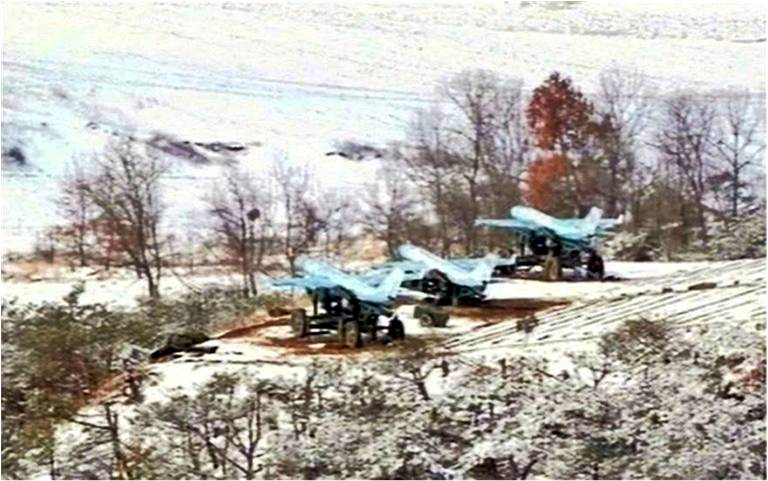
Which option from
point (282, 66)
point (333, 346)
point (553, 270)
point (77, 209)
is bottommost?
point (333, 346)

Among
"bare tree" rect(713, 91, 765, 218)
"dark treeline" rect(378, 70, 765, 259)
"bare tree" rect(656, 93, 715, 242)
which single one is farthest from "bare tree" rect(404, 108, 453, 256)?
"bare tree" rect(713, 91, 765, 218)

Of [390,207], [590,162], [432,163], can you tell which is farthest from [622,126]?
[390,207]

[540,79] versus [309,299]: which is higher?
[540,79]

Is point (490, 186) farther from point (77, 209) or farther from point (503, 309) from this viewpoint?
point (77, 209)

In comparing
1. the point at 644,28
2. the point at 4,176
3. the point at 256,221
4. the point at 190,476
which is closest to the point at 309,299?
the point at 256,221

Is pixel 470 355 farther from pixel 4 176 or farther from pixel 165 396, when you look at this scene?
pixel 4 176

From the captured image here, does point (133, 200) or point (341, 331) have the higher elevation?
point (133, 200)
